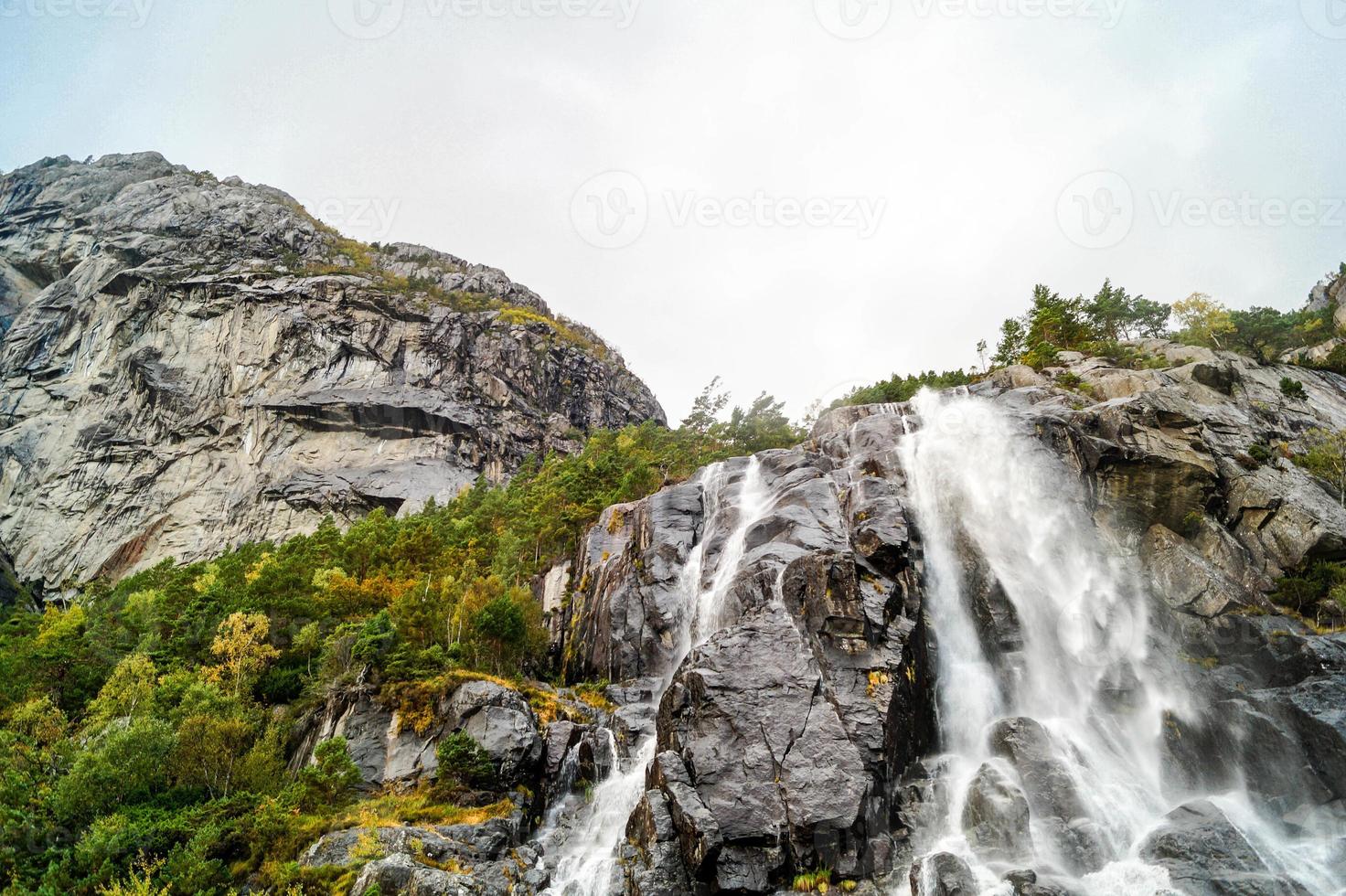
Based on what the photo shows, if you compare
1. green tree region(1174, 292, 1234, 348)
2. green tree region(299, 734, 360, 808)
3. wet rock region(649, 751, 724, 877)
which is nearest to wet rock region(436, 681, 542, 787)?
green tree region(299, 734, 360, 808)

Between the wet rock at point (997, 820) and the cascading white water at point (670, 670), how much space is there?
10499 millimetres

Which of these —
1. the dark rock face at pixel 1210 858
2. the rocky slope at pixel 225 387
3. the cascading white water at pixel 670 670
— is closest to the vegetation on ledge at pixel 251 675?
the cascading white water at pixel 670 670

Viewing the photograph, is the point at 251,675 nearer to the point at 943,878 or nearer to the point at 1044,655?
the point at 943,878

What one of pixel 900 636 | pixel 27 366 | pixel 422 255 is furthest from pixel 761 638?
pixel 422 255

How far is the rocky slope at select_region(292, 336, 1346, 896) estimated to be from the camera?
1861 cm

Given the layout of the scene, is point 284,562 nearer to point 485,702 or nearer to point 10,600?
point 485,702

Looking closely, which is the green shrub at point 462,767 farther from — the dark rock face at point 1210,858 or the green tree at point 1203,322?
the green tree at point 1203,322

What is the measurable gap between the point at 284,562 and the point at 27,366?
209ft

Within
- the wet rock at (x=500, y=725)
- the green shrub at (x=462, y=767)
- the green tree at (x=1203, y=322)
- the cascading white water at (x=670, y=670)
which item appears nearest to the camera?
the cascading white water at (x=670, y=670)

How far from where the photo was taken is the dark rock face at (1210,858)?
16328mm

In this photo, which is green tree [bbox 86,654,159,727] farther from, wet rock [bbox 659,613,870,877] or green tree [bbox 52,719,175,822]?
wet rock [bbox 659,613,870,877]

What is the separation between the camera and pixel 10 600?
5834cm

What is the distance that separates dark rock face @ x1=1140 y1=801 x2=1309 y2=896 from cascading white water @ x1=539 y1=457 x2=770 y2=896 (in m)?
15.2

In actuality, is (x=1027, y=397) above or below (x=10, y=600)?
above
